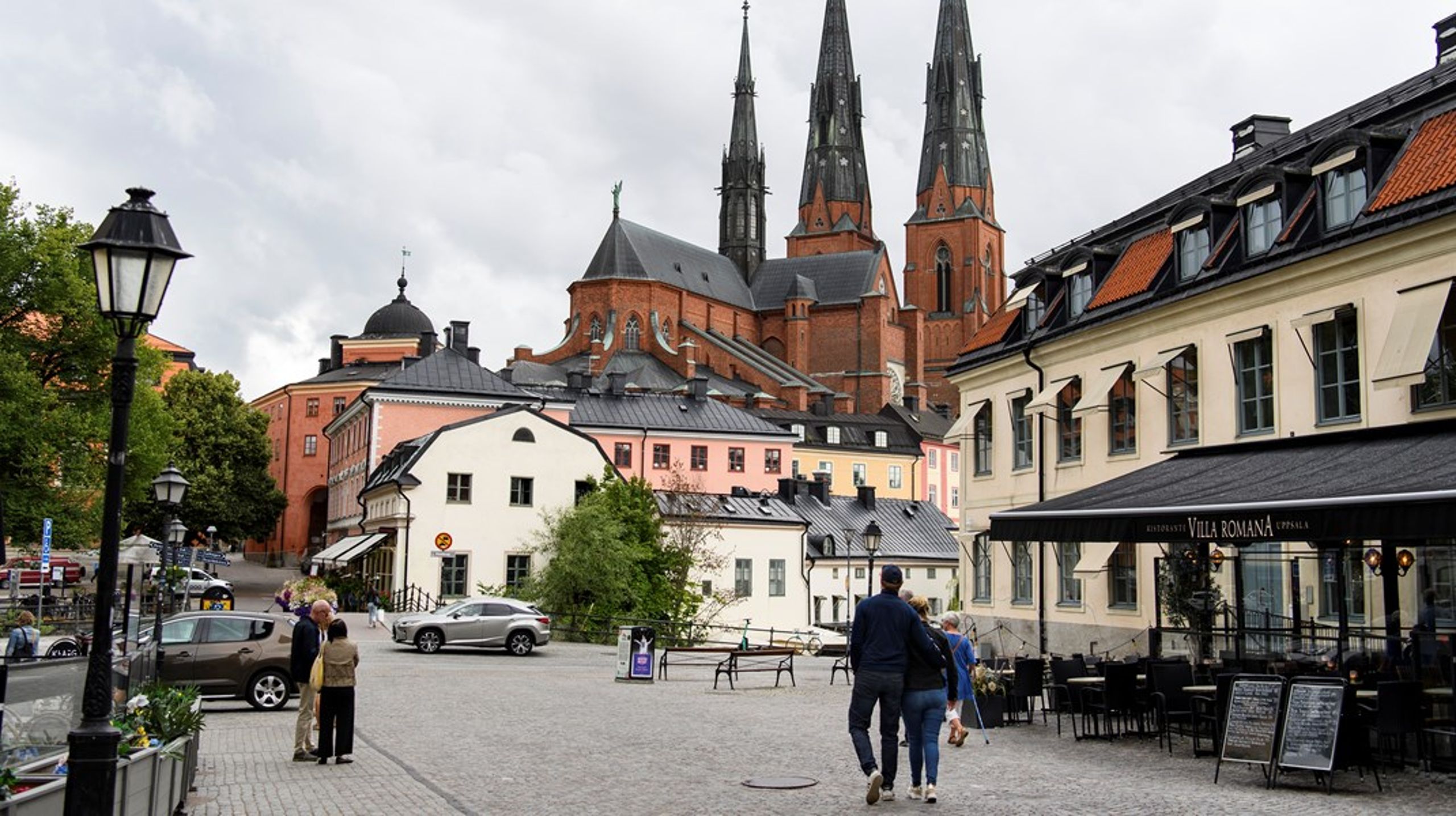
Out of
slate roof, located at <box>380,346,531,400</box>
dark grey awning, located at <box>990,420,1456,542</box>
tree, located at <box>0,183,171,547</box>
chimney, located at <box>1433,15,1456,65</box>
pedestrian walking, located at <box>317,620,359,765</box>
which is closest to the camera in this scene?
dark grey awning, located at <box>990,420,1456,542</box>

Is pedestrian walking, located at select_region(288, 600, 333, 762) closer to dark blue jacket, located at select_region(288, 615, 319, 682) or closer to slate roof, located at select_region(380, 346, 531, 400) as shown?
dark blue jacket, located at select_region(288, 615, 319, 682)

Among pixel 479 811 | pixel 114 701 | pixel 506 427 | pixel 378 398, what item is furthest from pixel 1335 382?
pixel 378 398

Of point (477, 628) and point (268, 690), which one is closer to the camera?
point (268, 690)

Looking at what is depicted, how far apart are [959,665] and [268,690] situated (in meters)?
10.5

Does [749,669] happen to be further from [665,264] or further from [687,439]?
[665,264]

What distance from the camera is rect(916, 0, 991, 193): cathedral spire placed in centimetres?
10775

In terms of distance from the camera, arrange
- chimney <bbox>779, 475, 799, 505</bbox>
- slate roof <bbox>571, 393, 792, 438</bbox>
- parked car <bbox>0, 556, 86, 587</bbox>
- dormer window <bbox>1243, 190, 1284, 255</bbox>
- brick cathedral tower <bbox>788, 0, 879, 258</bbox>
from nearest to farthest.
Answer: dormer window <bbox>1243, 190, 1284, 255</bbox> → parked car <bbox>0, 556, 86, 587</bbox> → chimney <bbox>779, 475, 799, 505</bbox> → slate roof <bbox>571, 393, 792, 438</bbox> → brick cathedral tower <bbox>788, 0, 879, 258</bbox>

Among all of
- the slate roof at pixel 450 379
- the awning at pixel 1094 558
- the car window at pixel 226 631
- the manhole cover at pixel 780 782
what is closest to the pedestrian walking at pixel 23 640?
the car window at pixel 226 631

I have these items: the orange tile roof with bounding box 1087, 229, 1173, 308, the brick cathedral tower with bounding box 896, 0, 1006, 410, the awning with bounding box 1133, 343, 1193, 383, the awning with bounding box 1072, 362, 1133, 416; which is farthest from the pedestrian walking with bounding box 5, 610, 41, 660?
the brick cathedral tower with bounding box 896, 0, 1006, 410

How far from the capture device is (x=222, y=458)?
A: 71.9 m

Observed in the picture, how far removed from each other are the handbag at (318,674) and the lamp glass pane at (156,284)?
236 inches

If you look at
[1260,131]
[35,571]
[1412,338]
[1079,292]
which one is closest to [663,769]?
[1412,338]

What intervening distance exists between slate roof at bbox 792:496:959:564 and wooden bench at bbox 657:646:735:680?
2145 centimetres

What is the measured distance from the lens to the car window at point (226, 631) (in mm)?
19359
